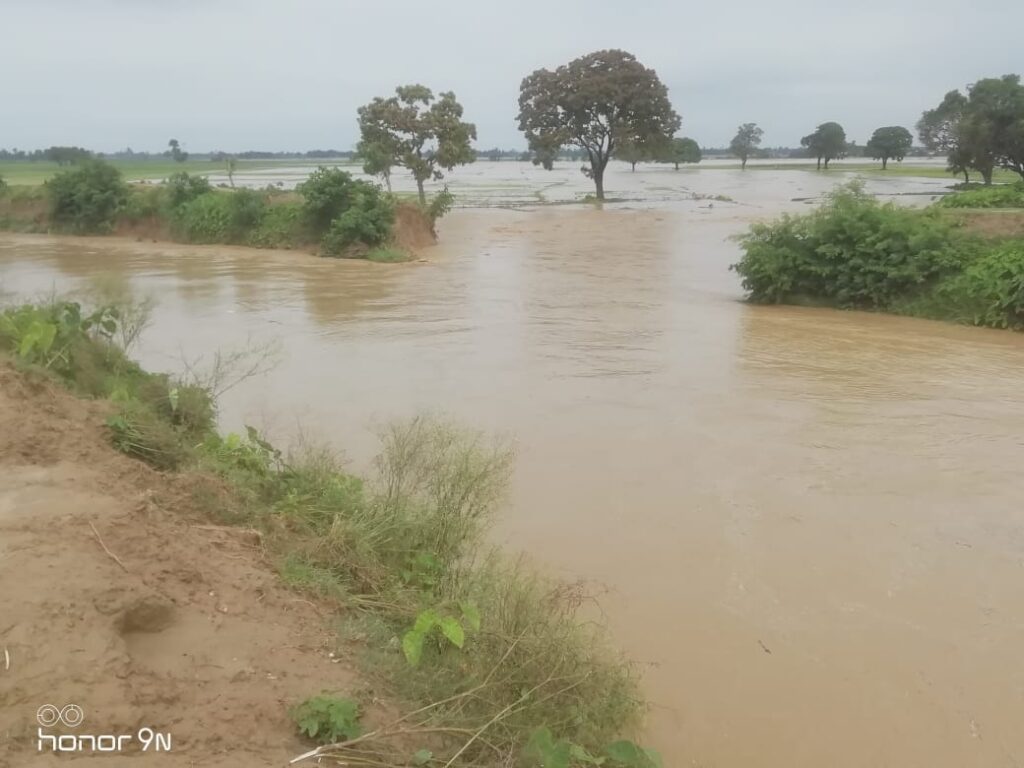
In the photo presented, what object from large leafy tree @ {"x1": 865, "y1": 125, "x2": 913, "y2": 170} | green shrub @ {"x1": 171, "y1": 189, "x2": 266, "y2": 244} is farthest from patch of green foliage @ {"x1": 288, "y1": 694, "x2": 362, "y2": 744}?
large leafy tree @ {"x1": 865, "y1": 125, "x2": 913, "y2": 170}

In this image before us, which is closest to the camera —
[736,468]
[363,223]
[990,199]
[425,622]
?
[425,622]

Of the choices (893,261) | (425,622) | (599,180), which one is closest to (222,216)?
(893,261)

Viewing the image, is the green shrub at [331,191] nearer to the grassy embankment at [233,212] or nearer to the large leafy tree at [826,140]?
the grassy embankment at [233,212]

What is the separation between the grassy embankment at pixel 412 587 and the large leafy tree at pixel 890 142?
92756 mm

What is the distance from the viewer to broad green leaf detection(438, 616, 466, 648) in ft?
13.9

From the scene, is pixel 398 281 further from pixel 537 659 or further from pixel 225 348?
pixel 537 659

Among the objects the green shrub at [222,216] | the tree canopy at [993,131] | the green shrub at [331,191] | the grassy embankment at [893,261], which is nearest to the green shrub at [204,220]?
the green shrub at [222,216]

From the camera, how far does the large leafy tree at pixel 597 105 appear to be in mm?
43594

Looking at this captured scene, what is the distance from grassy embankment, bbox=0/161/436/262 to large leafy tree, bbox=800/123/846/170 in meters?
78.6

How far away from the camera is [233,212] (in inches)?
1170

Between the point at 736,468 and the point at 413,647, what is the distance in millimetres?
5105

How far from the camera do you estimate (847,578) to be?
6340 millimetres

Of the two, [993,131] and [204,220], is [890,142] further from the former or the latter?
[204,220]

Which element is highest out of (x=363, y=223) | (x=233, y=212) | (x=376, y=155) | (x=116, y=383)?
(x=376, y=155)
